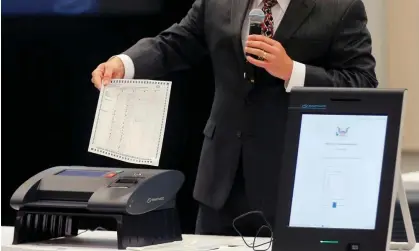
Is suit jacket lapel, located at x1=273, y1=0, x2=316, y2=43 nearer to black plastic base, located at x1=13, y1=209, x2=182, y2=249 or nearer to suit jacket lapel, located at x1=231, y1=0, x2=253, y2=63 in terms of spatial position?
suit jacket lapel, located at x1=231, y1=0, x2=253, y2=63

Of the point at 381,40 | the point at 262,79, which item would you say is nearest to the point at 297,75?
the point at 262,79

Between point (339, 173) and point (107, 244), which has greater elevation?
point (339, 173)

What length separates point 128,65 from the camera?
1978 mm

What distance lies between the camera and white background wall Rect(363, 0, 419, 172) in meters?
3.35

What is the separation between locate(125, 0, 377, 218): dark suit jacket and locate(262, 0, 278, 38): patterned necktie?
31mm

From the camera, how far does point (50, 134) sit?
3.65m

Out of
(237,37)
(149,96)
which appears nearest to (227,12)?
(237,37)

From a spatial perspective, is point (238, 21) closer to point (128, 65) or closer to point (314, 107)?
point (128, 65)

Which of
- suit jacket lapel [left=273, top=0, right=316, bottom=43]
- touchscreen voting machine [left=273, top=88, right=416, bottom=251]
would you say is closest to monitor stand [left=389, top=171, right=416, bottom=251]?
touchscreen voting machine [left=273, top=88, right=416, bottom=251]

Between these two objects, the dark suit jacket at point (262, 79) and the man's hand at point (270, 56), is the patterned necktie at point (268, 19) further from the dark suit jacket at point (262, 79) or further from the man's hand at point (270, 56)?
the man's hand at point (270, 56)

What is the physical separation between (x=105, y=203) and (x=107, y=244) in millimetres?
123

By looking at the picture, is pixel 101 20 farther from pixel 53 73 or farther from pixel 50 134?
pixel 50 134

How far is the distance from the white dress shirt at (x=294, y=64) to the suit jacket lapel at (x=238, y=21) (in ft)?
0.05

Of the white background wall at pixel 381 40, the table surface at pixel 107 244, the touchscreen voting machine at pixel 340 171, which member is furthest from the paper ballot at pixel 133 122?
the white background wall at pixel 381 40
